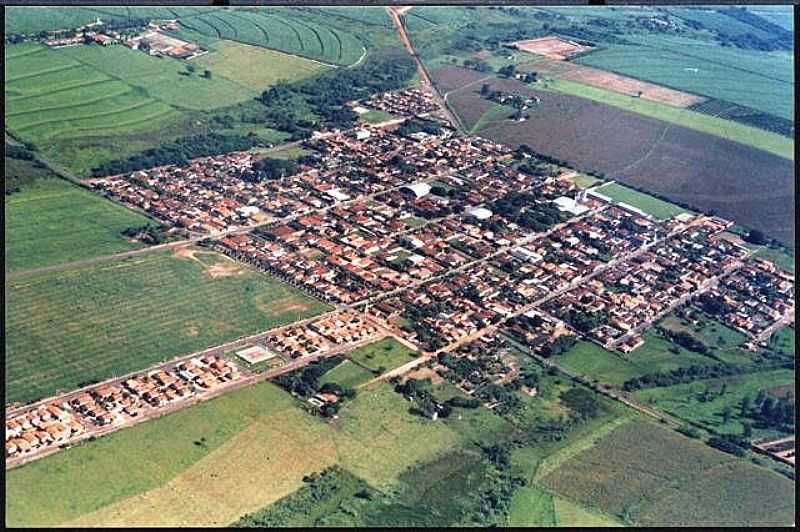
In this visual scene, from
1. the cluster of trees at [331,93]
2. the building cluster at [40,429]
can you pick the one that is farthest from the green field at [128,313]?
the cluster of trees at [331,93]

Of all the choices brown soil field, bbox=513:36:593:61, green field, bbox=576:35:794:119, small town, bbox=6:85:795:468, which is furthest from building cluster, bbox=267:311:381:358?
brown soil field, bbox=513:36:593:61

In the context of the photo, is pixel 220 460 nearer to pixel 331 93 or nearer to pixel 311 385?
pixel 311 385

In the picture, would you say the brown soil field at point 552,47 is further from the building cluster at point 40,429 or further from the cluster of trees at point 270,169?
the building cluster at point 40,429

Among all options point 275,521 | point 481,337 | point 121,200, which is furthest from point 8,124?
point 275,521

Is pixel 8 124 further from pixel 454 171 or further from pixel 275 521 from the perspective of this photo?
pixel 275 521

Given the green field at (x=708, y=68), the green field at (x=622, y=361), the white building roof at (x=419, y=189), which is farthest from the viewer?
the green field at (x=708, y=68)
